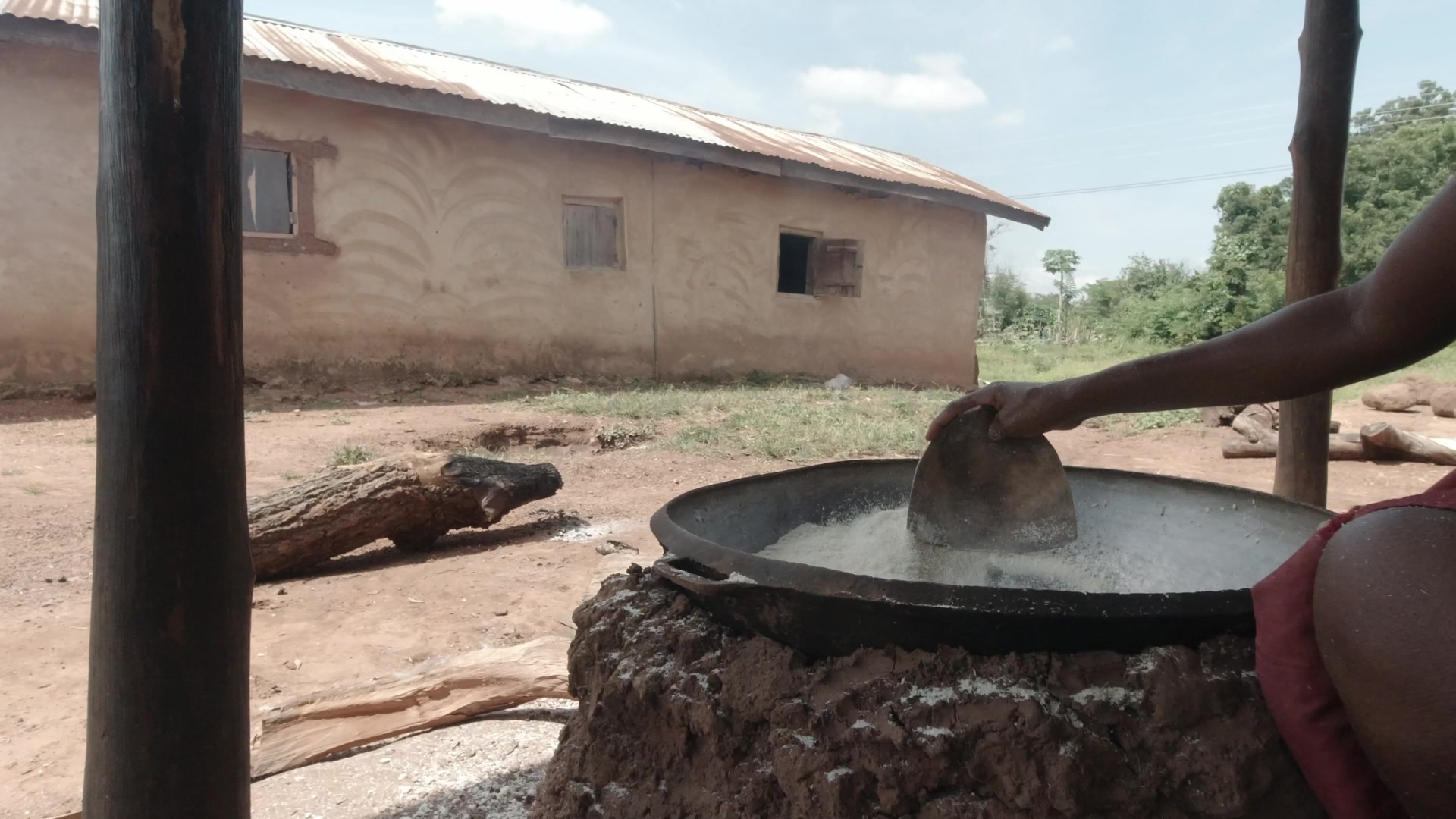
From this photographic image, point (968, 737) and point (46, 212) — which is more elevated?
point (46, 212)

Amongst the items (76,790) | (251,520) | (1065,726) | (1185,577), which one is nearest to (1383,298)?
(1065,726)

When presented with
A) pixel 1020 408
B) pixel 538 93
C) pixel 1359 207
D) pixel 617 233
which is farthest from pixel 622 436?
pixel 1359 207

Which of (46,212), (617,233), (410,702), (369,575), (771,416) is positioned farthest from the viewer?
(617,233)

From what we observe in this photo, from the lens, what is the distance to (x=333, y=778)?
215 cm

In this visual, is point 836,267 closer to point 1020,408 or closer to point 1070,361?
point 1070,361

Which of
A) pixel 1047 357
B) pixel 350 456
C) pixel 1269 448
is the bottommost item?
pixel 1269 448

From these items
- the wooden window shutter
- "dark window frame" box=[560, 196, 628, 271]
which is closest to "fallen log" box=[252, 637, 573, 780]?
"dark window frame" box=[560, 196, 628, 271]

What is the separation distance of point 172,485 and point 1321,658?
1.56 metres

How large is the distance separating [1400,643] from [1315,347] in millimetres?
416

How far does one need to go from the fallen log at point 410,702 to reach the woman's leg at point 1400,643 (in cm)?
168

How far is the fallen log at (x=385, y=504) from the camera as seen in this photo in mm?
3754

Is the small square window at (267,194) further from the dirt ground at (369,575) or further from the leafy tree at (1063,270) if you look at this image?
the leafy tree at (1063,270)

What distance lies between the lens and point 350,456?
543 centimetres

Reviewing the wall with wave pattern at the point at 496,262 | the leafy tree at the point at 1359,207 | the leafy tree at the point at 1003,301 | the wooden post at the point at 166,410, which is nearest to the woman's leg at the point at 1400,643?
the wooden post at the point at 166,410
